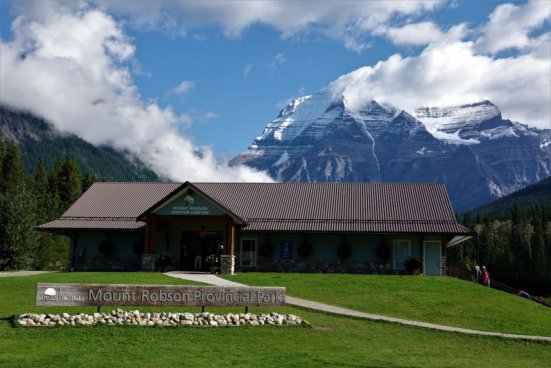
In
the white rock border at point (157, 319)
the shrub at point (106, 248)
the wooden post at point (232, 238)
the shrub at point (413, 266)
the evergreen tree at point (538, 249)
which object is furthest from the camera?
the evergreen tree at point (538, 249)

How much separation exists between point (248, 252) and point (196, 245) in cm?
299

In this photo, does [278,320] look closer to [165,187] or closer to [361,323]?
[361,323]

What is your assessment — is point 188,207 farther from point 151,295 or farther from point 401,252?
point 151,295

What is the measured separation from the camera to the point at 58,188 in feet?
297

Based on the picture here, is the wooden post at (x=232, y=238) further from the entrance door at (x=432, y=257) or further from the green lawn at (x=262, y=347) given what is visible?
the green lawn at (x=262, y=347)

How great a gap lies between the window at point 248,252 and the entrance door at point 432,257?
9535 millimetres

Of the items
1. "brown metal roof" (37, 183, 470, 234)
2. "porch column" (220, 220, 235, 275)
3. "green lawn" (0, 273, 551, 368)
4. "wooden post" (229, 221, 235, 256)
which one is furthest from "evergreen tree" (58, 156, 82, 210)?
"green lawn" (0, 273, 551, 368)

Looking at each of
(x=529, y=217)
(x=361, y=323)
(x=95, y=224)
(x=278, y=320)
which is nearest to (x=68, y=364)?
(x=278, y=320)

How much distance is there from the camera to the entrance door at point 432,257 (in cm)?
3600

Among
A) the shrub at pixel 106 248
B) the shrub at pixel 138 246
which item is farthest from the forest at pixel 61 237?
the shrub at pixel 138 246

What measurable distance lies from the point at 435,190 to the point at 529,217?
373 ft

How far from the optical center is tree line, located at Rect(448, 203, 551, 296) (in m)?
95.9

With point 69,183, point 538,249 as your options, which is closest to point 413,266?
point 69,183

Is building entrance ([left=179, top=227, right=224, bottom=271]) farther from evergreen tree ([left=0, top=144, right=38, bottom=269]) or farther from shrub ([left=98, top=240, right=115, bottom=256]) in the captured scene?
evergreen tree ([left=0, top=144, right=38, bottom=269])
